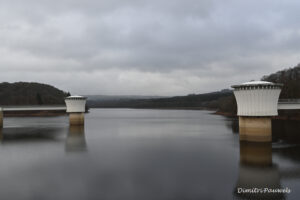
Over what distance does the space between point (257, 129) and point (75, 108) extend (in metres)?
41.3

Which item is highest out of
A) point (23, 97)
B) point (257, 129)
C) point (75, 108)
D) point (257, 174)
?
point (23, 97)

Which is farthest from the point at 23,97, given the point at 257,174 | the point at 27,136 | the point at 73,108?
the point at 257,174

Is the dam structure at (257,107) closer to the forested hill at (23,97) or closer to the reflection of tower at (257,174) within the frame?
the reflection of tower at (257,174)

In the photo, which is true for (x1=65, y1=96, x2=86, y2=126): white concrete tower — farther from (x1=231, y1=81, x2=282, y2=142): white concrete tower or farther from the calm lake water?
(x1=231, y1=81, x2=282, y2=142): white concrete tower

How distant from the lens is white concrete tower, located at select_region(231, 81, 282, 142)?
31.4 m

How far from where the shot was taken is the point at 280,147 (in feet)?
102

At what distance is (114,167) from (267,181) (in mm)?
11958

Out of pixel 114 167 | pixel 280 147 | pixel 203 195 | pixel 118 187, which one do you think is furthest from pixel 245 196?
pixel 280 147

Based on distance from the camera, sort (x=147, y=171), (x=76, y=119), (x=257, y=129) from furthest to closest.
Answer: (x=76, y=119)
(x=257, y=129)
(x=147, y=171)

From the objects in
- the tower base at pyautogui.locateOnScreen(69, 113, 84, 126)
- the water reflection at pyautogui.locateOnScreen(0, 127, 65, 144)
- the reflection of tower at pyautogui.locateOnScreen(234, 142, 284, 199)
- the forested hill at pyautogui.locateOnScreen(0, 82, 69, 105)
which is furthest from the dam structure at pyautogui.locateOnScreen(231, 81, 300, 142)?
the forested hill at pyautogui.locateOnScreen(0, 82, 69, 105)

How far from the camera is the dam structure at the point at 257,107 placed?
31406 millimetres

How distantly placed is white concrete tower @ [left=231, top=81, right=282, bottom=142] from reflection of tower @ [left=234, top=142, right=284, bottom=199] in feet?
8.59

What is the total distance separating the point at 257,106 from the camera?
31562 mm

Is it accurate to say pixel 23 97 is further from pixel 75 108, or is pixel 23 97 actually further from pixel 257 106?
pixel 257 106
